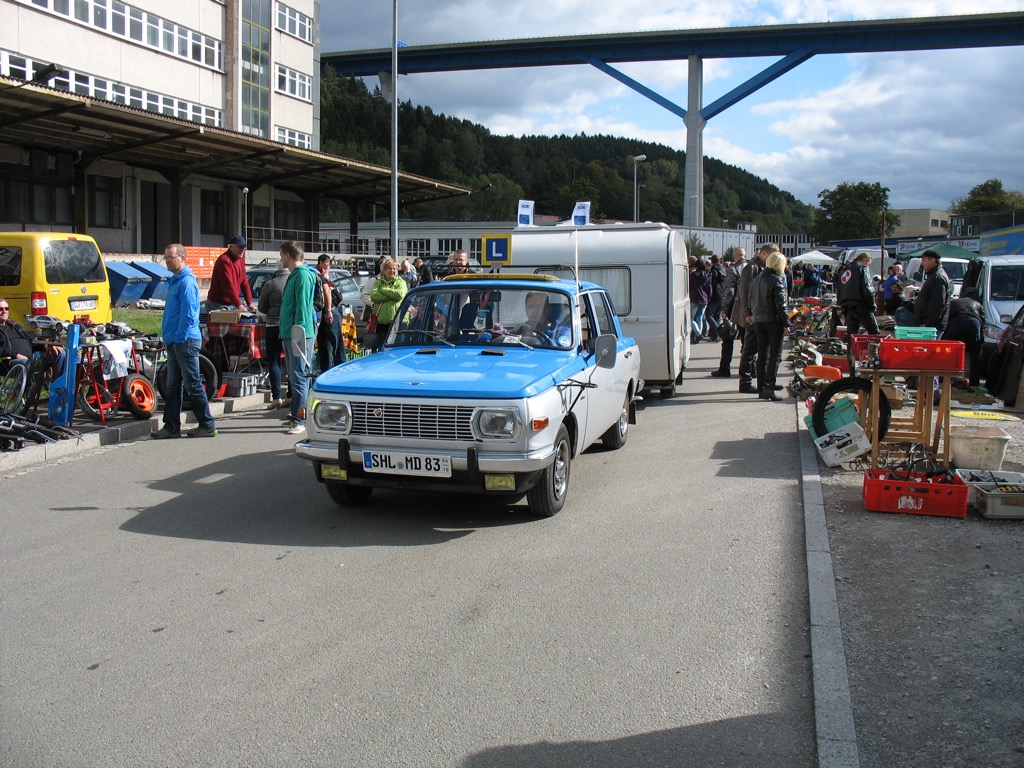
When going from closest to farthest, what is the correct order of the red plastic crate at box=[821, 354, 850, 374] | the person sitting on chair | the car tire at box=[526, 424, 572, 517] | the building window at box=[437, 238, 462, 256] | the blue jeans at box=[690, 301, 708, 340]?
the car tire at box=[526, 424, 572, 517]
the person sitting on chair
the red plastic crate at box=[821, 354, 850, 374]
the blue jeans at box=[690, 301, 708, 340]
the building window at box=[437, 238, 462, 256]

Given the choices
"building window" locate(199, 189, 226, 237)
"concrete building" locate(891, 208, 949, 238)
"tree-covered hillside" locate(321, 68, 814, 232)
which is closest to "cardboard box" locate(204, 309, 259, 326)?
"building window" locate(199, 189, 226, 237)

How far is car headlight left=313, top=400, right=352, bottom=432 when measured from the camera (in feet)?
22.0

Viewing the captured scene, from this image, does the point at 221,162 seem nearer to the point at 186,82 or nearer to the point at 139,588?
the point at 186,82

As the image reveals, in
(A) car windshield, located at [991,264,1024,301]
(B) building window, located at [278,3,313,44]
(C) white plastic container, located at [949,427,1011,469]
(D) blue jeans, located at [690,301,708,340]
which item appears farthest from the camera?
(B) building window, located at [278,3,313,44]

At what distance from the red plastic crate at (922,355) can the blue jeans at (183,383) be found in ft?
22.3

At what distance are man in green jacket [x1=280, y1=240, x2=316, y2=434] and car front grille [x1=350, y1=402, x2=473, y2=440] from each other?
4.00 metres

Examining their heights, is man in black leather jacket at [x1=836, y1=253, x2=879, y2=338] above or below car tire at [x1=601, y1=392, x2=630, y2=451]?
above

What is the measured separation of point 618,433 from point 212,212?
3950 cm

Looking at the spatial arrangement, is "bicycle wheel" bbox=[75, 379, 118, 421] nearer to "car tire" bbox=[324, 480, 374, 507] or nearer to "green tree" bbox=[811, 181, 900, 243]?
"car tire" bbox=[324, 480, 374, 507]

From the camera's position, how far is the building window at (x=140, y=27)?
1383 inches

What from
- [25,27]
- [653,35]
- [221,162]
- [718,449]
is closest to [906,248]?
[653,35]

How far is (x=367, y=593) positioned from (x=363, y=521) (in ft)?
5.19

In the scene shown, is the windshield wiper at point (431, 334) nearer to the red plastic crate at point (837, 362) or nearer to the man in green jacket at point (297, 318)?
the man in green jacket at point (297, 318)

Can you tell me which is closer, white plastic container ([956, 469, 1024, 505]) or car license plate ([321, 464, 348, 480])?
car license plate ([321, 464, 348, 480])
